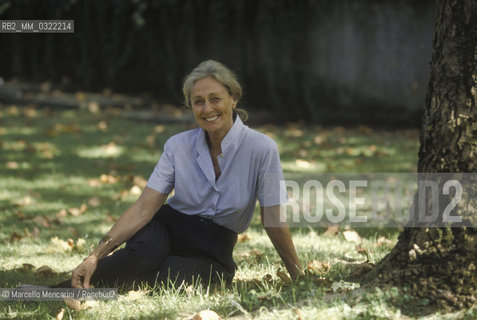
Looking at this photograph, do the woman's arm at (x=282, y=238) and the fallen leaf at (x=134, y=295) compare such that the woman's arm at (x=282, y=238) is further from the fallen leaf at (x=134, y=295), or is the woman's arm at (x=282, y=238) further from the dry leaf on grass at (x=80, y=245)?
the dry leaf on grass at (x=80, y=245)

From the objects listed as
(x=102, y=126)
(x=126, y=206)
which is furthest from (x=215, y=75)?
(x=102, y=126)

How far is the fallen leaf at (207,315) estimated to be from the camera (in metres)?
2.53

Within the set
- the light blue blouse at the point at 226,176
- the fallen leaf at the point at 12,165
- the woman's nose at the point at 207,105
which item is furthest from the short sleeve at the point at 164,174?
the fallen leaf at the point at 12,165

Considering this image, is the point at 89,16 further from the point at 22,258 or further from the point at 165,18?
A: the point at 22,258

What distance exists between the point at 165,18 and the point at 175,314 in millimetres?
8639

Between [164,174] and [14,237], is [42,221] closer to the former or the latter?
[14,237]

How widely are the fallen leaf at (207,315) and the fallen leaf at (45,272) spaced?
4.54 feet

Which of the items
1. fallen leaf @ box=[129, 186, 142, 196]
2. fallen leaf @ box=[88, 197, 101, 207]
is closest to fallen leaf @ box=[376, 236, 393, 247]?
fallen leaf @ box=[129, 186, 142, 196]

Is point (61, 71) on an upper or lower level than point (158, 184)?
upper

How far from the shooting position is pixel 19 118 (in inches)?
348

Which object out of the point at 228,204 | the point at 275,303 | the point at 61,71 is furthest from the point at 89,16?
the point at 275,303

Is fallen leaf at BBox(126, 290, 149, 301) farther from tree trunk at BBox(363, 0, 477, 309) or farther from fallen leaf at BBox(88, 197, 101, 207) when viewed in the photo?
fallen leaf at BBox(88, 197, 101, 207)

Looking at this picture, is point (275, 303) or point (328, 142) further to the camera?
point (328, 142)

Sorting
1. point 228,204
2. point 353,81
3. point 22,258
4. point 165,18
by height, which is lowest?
point 22,258
